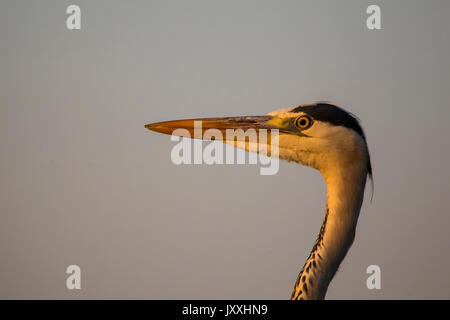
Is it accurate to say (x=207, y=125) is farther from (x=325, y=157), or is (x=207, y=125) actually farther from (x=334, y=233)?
(x=334, y=233)

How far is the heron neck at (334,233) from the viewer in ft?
3.78

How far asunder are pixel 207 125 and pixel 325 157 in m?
0.53

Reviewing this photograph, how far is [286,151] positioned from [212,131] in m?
0.34

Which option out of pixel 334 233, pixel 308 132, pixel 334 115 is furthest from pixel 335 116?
pixel 334 233

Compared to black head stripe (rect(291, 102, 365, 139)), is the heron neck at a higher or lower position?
lower

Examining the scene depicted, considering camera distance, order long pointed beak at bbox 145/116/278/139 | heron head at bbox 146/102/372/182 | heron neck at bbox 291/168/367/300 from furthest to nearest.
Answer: long pointed beak at bbox 145/116/278/139
heron head at bbox 146/102/372/182
heron neck at bbox 291/168/367/300

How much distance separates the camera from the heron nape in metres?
1.17

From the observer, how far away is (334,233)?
1.18m

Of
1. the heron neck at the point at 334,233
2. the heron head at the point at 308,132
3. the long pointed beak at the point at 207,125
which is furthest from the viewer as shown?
the long pointed beak at the point at 207,125

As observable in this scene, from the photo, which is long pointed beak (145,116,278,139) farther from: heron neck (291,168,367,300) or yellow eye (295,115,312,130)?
heron neck (291,168,367,300)

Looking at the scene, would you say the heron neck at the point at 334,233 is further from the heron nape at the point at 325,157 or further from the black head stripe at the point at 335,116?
the black head stripe at the point at 335,116

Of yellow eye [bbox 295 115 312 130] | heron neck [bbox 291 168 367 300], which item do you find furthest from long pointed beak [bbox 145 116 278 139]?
heron neck [bbox 291 168 367 300]

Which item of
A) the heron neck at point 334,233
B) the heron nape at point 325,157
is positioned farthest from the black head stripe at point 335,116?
the heron neck at point 334,233

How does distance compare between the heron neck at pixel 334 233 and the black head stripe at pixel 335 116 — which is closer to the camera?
the heron neck at pixel 334 233
